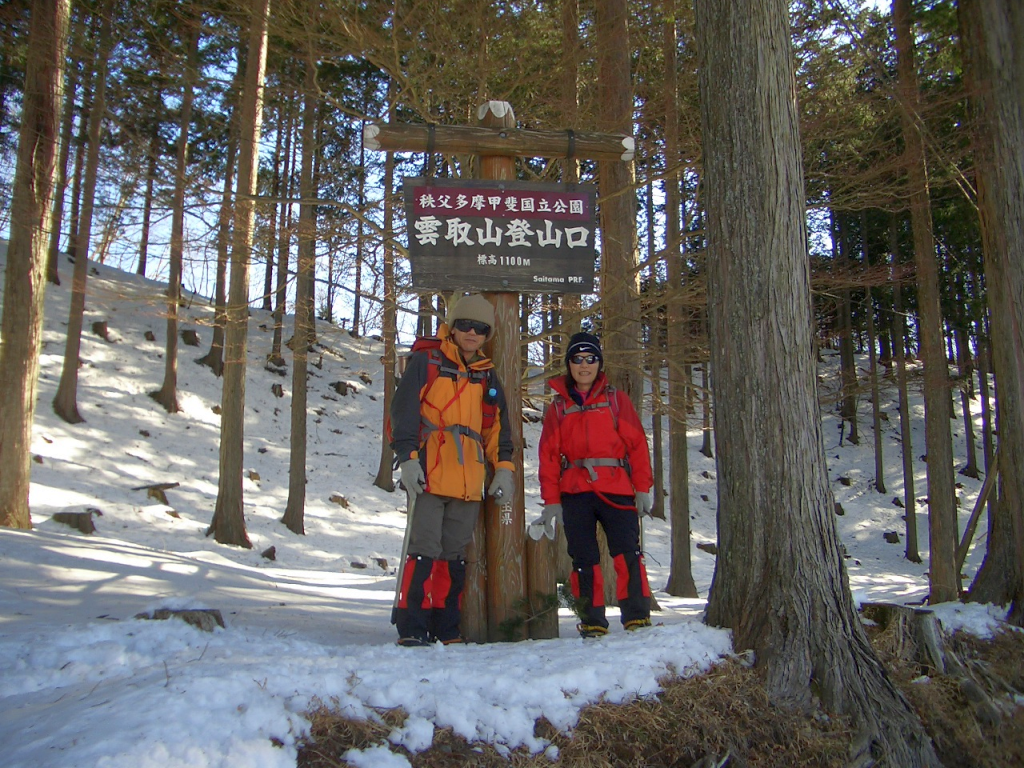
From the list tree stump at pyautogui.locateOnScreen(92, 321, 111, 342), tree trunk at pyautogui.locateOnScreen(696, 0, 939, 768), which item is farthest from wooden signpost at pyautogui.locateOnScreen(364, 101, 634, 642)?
tree stump at pyautogui.locateOnScreen(92, 321, 111, 342)

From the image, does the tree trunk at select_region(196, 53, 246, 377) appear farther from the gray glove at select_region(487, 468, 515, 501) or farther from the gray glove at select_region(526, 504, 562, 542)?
the gray glove at select_region(526, 504, 562, 542)

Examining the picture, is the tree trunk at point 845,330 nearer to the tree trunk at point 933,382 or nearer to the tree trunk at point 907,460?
the tree trunk at point 907,460

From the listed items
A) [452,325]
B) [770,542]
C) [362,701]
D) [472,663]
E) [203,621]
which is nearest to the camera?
[362,701]

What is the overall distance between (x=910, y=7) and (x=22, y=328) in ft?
41.5

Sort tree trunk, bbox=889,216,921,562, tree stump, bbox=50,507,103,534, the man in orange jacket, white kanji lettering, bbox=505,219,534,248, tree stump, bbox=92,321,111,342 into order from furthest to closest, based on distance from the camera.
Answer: tree stump, bbox=92,321,111,342 < tree trunk, bbox=889,216,921,562 < tree stump, bbox=50,507,103,534 < white kanji lettering, bbox=505,219,534,248 < the man in orange jacket

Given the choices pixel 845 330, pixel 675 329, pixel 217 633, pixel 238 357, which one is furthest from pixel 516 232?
pixel 845 330

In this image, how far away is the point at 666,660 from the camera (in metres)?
3.38

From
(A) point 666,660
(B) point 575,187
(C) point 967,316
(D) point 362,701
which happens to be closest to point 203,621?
→ (D) point 362,701

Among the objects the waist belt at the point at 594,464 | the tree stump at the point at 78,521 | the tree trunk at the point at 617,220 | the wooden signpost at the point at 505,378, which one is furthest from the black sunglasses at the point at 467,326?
the tree stump at the point at 78,521

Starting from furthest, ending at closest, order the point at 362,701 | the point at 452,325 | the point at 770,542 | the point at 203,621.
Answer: the point at 452,325, the point at 203,621, the point at 770,542, the point at 362,701

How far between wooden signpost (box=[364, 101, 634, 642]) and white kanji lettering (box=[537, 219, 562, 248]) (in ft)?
1.02

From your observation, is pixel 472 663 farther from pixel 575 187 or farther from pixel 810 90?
pixel 810 90

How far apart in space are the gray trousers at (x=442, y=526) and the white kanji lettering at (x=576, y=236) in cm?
182

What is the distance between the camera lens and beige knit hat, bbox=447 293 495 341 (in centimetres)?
445
